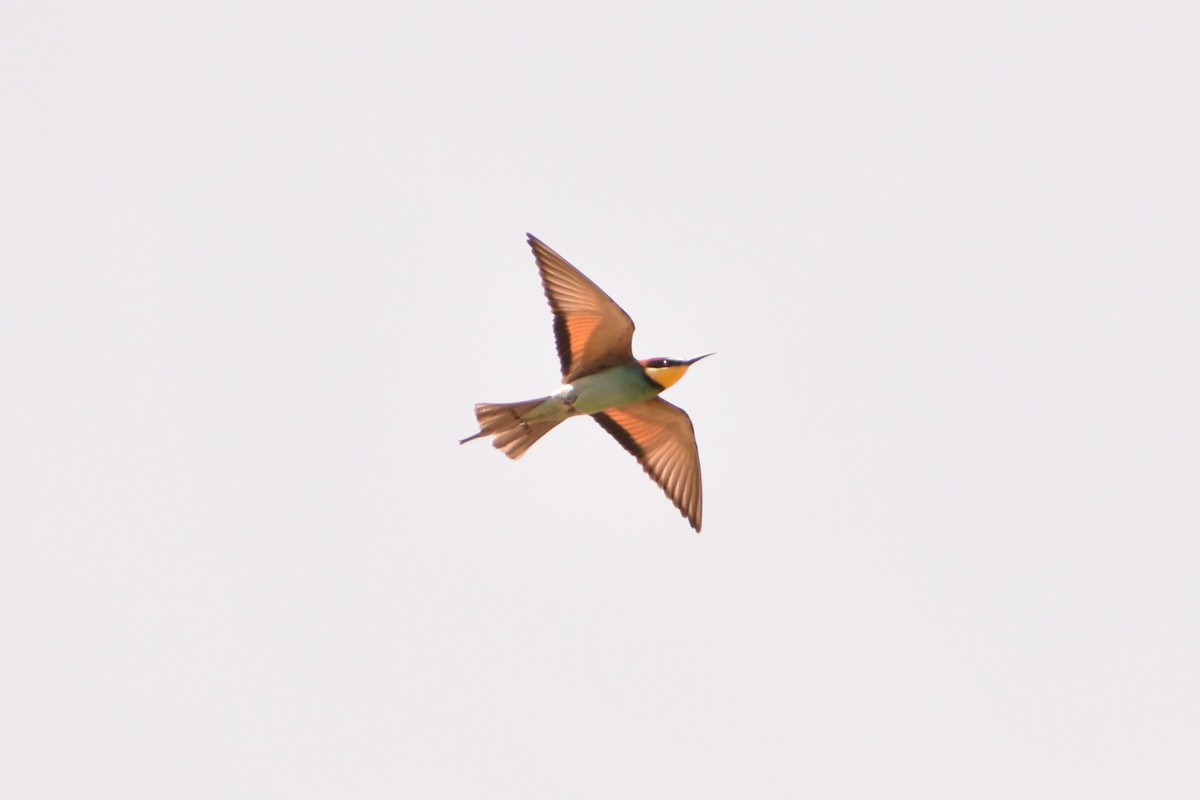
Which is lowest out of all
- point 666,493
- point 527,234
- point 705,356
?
point 666,493

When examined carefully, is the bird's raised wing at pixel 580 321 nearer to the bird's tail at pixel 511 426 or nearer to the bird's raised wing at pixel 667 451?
the bird's tail at pixel 511 426

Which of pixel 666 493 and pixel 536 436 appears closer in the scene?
pixel 536 436

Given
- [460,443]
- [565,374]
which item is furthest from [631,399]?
[460,443]

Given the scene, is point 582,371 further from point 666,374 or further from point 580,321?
point 666,374

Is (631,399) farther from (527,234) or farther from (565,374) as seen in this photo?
(527,234)

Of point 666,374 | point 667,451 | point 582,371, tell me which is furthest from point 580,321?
point 667,451

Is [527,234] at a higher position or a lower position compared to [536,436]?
higher
